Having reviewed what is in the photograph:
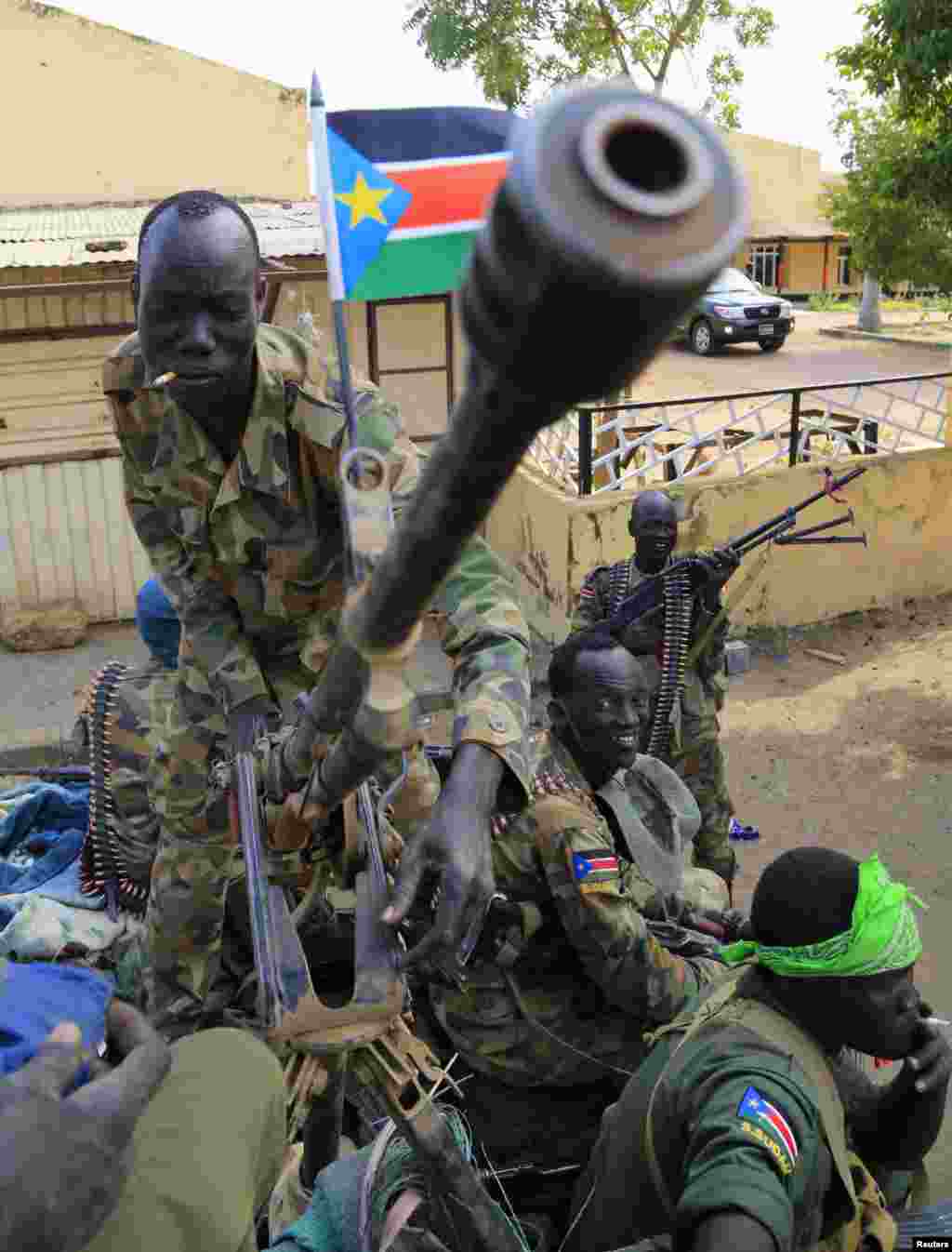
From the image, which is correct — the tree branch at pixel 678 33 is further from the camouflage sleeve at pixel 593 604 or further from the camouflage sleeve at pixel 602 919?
the camouflage sleeve at pixel 602 919

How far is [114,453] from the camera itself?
946cm

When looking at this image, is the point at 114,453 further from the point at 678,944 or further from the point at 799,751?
the point at 678,944

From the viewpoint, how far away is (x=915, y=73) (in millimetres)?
7863

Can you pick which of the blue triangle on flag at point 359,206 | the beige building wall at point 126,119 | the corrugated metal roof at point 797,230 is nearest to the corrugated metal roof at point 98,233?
the beige building wall at point 126,119

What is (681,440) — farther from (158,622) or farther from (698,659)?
(158,622)

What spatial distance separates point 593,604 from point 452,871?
4339 millimetres

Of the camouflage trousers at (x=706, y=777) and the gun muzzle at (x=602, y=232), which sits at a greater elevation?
the gun muzzle at (x=602, y=232)

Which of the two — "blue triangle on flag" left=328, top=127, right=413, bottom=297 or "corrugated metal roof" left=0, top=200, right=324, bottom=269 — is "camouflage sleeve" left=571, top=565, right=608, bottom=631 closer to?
"corrugated metal roof" left=0, top=200, right=324, bottom=269

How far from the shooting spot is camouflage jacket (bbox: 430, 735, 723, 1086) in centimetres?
303

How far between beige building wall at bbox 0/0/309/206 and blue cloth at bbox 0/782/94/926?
9740 mm

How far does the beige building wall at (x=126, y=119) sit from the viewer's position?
488 inches

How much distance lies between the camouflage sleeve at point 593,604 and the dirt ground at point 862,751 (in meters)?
1.50

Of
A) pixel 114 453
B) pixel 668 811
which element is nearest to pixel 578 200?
pixel 668 811

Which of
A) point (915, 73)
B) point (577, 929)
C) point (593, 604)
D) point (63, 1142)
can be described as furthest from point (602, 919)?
point (915, 73)
